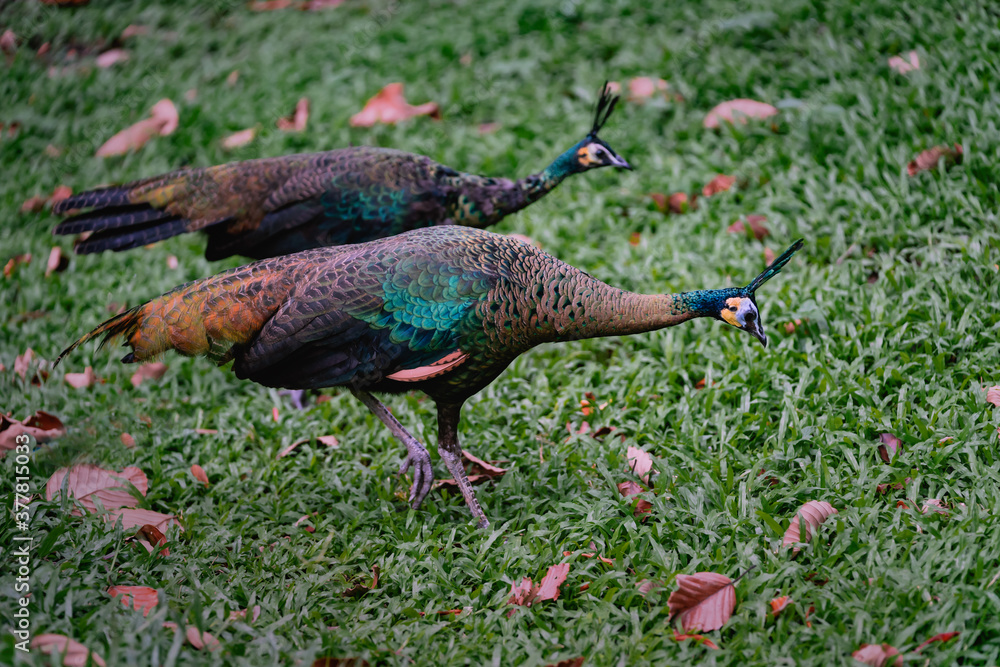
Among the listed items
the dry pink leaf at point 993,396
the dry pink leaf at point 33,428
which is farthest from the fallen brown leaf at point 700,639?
the dry pink leaf at point 33,428

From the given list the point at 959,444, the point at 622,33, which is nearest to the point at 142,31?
the point at 622,33

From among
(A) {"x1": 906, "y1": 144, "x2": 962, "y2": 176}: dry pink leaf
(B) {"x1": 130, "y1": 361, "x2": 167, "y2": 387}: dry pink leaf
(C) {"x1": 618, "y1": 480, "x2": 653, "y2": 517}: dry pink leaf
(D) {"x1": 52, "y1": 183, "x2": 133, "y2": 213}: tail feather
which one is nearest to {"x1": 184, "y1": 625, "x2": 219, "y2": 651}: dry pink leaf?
(C) {"x1": 618, "y1": 480, "x2": 653, "y2": 517}: dry pink leaf

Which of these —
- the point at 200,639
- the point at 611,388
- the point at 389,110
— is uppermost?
the point at 389,110

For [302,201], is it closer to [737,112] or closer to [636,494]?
[636,494]

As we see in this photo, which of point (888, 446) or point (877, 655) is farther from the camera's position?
point (888, 446)

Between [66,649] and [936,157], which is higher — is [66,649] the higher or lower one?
the lower one

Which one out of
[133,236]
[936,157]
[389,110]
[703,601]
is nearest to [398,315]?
[703,601]

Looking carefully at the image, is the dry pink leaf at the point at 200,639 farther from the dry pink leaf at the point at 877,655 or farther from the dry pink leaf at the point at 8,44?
the dry pink leaf at the point at 8,44

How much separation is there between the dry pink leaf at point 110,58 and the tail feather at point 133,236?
398 centimetres

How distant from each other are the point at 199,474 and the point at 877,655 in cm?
310

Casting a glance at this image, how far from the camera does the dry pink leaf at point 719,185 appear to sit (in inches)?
224

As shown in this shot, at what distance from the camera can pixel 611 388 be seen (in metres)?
4.49

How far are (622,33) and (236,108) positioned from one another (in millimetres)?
3389

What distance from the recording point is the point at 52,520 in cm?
361
